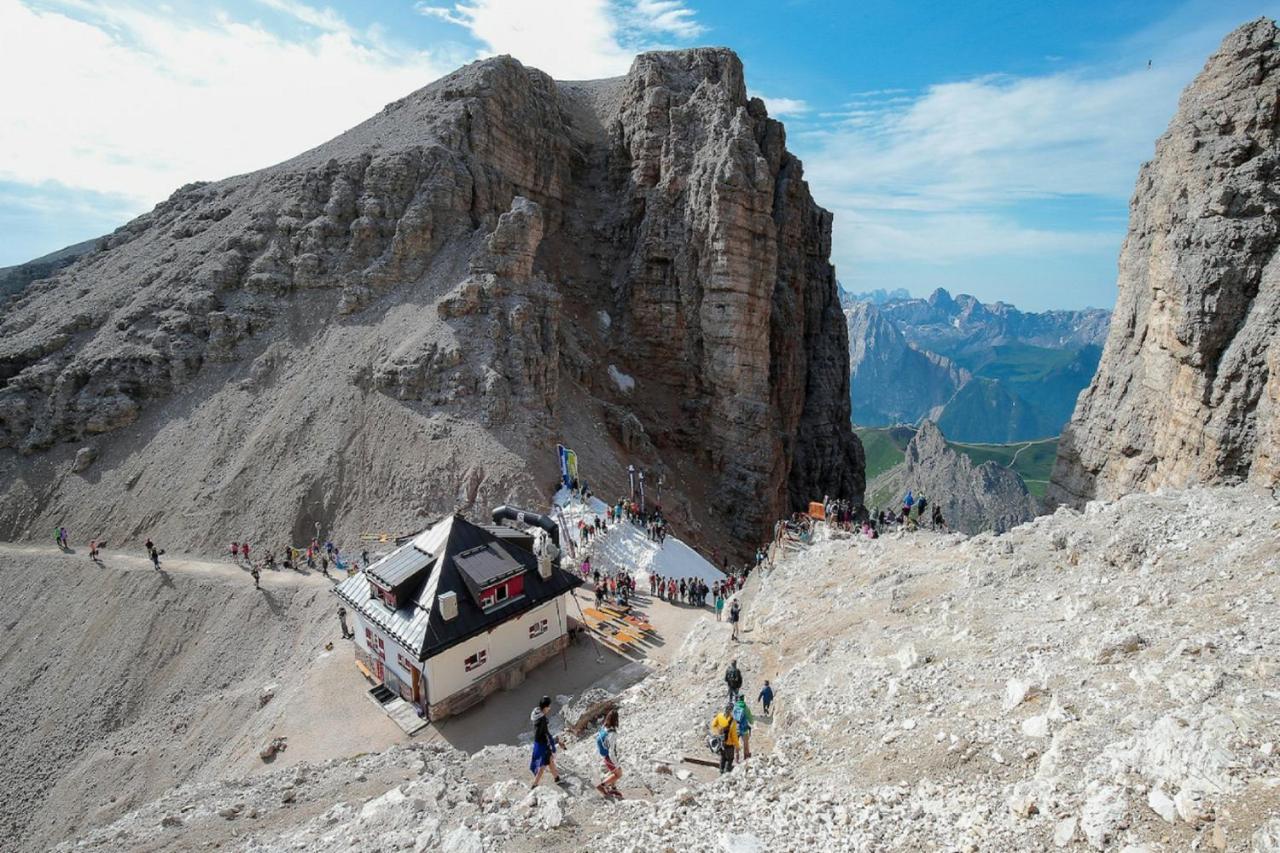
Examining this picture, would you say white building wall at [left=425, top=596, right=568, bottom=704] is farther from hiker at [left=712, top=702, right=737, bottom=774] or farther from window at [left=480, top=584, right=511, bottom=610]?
hiker at [left=712, top=702, right=737, bottom=774]

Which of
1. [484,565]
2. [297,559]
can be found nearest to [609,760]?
[484,565]

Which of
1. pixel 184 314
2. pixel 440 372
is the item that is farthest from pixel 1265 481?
pixel 184 314

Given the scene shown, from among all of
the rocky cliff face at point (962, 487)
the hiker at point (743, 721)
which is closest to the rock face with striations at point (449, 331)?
the hiker at point (743, 721)

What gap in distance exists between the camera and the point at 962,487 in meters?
120

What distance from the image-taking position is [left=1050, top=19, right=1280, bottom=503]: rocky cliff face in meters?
31.1

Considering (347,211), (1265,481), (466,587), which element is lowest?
(466,587)

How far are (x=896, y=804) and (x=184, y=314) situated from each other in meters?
59.4

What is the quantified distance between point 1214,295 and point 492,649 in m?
37.2

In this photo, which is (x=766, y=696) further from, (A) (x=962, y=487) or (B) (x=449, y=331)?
(A) (x=962, y=487)

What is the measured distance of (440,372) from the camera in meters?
47.9

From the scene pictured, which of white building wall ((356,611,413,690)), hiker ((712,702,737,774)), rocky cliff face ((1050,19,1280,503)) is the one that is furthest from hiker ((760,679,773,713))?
rocky cliff face ((1050,19,1280,503))

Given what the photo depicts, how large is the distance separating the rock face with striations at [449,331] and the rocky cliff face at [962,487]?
153 feet

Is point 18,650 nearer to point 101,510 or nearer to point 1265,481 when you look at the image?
point 101,510

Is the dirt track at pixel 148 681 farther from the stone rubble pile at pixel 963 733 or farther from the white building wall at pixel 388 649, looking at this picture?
the stone rubble pile at pixel 963 733
